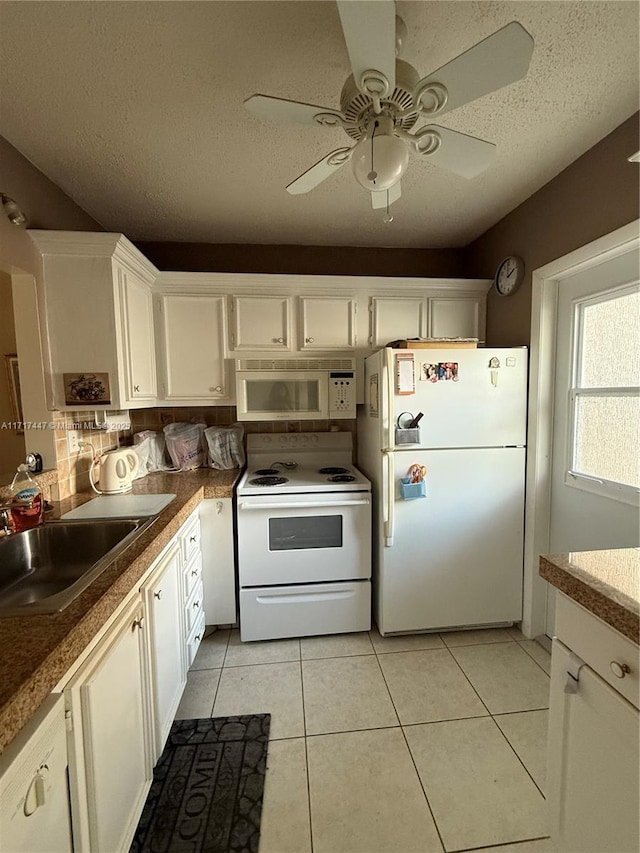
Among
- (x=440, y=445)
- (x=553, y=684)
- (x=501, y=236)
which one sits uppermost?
(x=501, y=236)

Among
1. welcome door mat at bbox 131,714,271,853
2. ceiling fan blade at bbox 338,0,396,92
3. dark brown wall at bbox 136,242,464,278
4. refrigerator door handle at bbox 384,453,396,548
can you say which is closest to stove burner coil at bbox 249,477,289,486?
refrigerator door handle at bbox 384,453,396,548

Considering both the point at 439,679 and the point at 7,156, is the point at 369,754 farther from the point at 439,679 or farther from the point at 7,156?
the point at 7,156

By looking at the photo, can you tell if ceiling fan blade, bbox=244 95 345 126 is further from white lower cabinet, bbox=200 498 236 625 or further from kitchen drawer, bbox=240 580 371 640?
kitchen drawer, bbox=240 580 371 640

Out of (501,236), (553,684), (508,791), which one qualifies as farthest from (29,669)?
(501,236)

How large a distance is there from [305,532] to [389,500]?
52 centimetres

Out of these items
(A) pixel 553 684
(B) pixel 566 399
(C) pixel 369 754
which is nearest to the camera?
(A) pixel 553 684

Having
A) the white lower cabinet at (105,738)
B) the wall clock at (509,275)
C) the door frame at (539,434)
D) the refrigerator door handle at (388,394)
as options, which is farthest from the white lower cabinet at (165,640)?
the wall clock at (509,275)

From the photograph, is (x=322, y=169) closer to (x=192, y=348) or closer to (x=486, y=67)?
(x=486, y=67)

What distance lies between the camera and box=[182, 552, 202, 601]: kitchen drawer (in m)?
1.71

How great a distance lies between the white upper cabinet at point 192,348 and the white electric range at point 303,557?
2.27 feet

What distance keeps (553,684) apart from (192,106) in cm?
223

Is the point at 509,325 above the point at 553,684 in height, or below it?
above

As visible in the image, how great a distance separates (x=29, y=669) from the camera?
68 centimetres

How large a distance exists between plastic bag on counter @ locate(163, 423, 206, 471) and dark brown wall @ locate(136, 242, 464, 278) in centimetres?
114
